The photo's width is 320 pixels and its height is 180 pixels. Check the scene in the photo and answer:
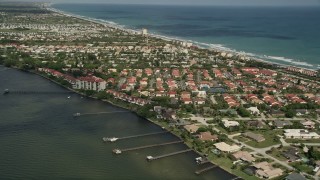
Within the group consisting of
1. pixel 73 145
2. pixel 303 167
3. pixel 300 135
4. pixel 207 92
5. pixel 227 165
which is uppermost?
pixel 207 92

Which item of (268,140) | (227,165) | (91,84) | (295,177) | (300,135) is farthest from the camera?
(91,84)

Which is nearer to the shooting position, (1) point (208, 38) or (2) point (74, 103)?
(2) point (74, 103)

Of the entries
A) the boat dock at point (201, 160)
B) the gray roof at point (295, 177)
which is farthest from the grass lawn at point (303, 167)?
the boat dock at point (201, 160)

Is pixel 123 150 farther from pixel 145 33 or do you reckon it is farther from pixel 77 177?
pixel 145 33

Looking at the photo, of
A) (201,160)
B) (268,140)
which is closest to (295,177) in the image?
(201,160)

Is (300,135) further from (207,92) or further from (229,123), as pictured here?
(207,92)

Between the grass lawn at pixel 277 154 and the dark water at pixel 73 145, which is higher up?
the grass lawn at pixel 277 154

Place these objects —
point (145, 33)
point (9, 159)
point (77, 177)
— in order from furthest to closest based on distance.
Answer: point (145, 33) < point (9, 159) < point (77, 177)

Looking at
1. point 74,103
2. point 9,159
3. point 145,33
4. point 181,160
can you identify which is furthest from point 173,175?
point 145,33

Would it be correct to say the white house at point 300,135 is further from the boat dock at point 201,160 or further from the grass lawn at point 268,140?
the boat dock at point 201,160
